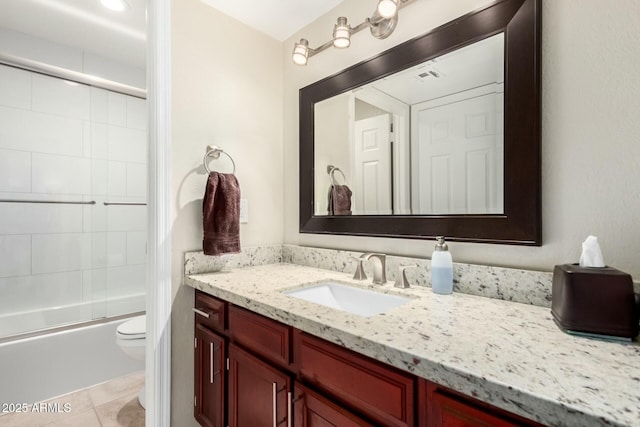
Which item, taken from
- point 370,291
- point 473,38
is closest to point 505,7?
point 473,38

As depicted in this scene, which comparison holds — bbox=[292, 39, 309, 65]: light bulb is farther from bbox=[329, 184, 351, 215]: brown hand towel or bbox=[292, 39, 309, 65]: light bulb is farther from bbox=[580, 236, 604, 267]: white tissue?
bbox=[580, 236, 604, 267]: white tissue

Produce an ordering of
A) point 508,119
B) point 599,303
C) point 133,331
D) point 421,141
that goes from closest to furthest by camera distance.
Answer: point 599,303, point 508,119, point 421,141, point 133,331

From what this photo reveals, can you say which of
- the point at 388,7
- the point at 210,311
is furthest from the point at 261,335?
the point at 388,7

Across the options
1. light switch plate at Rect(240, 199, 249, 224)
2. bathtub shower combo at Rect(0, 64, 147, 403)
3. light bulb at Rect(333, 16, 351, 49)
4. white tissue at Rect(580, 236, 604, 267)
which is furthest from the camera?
bathtub shower combo at Rect(0, 64, 147, 403)

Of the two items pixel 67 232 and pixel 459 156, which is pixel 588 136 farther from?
pixel 67 232

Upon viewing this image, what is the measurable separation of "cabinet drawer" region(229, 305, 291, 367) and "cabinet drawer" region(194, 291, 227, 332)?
63 mm

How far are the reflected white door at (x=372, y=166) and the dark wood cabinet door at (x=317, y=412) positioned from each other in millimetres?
805

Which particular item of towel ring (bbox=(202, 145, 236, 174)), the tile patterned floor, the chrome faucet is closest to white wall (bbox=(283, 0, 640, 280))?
the chrome faucet

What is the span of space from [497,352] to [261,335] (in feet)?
2.37

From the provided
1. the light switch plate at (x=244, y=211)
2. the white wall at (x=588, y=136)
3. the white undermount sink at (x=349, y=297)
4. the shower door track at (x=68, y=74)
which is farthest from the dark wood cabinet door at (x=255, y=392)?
the shower door track at (x=68, y=74)

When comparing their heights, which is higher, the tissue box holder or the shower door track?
the shower door track

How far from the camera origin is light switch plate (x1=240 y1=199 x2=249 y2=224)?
1.66 m

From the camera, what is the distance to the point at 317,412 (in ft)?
2.68

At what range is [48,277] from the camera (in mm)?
2314
